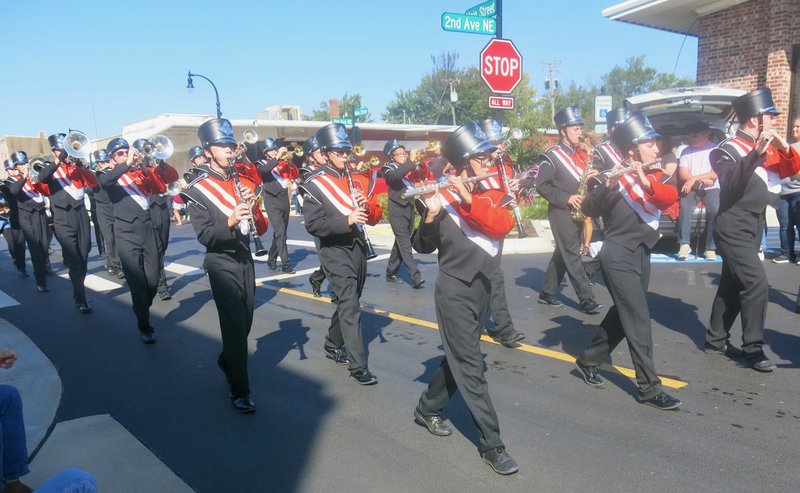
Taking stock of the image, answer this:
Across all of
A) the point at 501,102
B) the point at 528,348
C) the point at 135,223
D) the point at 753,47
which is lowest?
the point at 528,348

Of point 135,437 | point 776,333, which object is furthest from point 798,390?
point 135,437

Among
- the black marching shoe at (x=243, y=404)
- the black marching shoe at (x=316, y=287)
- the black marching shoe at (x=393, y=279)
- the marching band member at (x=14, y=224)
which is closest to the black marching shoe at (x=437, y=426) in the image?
the black marching shoe at (x=243, y=404)

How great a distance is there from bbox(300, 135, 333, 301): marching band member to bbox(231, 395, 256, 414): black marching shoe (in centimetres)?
145

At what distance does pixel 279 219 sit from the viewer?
10727 mm

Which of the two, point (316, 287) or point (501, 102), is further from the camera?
point (501, 102)

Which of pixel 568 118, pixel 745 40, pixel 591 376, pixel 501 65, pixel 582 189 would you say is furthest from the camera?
pixel 745 40

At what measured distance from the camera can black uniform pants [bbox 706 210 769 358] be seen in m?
5.02

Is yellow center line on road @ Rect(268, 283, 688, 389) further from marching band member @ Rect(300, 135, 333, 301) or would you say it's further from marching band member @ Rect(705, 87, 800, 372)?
marching band member @ Rect(705, 87, 800, 372)

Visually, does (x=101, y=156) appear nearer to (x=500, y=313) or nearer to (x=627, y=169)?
(x=500, y=313)

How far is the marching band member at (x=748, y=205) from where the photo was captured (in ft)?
16.5

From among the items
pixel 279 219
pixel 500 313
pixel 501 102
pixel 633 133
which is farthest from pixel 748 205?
pixel 279 219

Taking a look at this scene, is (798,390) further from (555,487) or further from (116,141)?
(116,141)

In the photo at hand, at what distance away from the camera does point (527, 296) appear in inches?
316

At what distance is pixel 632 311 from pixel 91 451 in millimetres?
3864
